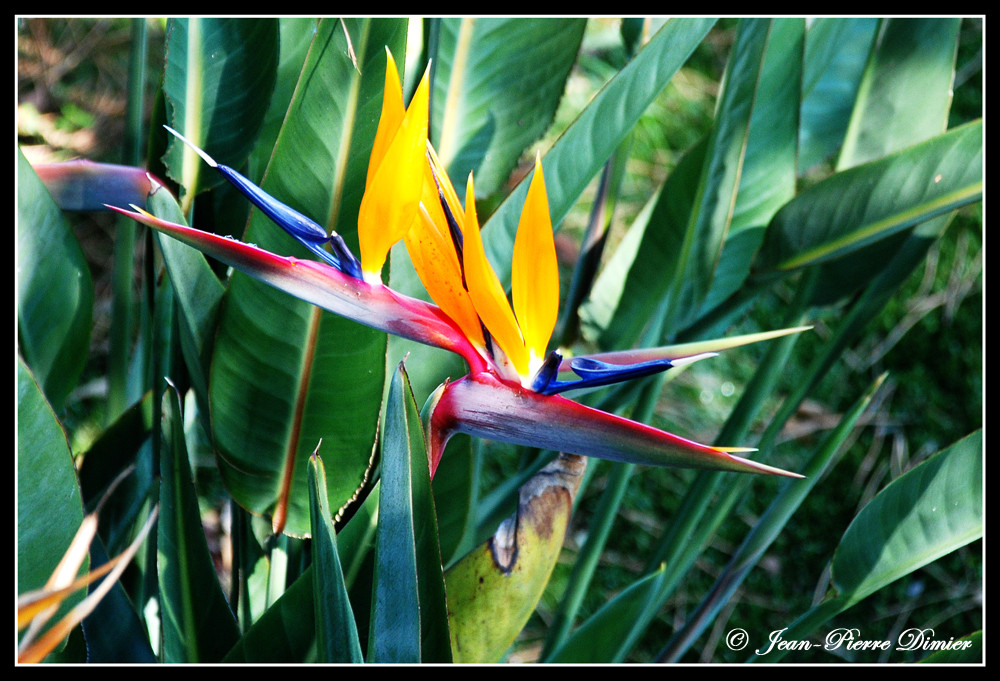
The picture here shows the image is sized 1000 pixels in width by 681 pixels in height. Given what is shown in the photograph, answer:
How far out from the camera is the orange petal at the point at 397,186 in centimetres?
32

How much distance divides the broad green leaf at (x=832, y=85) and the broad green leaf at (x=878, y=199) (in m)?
0.18

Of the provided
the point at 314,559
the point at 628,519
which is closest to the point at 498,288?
the point at 314,559

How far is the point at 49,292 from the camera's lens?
0.54 metres

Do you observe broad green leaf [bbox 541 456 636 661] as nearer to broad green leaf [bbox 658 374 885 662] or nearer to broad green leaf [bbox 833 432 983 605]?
broad green leaf [bbox 658 374 885 662]

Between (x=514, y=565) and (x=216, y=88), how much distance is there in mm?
381

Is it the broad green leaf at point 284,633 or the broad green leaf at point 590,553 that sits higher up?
the broad green leaf at point 284,633

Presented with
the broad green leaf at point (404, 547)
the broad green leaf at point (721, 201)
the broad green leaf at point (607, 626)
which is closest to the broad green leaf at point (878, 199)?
the broad green leaf at point (721, 201)

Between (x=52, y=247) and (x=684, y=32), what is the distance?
43 cm

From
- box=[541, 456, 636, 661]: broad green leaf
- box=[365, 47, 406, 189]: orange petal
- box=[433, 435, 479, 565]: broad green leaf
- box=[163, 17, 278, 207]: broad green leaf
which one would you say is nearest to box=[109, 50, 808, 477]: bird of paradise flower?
box=[365, 47, 406, 189]: orange petal

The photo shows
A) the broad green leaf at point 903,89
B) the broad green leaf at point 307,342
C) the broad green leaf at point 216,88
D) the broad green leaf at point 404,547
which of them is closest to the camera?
the broad green leaf at point 404,547

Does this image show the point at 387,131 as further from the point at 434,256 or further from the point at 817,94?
the point at 817,94

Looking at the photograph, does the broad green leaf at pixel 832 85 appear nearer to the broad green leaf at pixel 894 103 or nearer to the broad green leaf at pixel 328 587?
the broad green leaf at pixel 894 103

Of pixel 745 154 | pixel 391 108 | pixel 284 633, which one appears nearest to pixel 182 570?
pixel 284 633

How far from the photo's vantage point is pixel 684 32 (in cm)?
48
